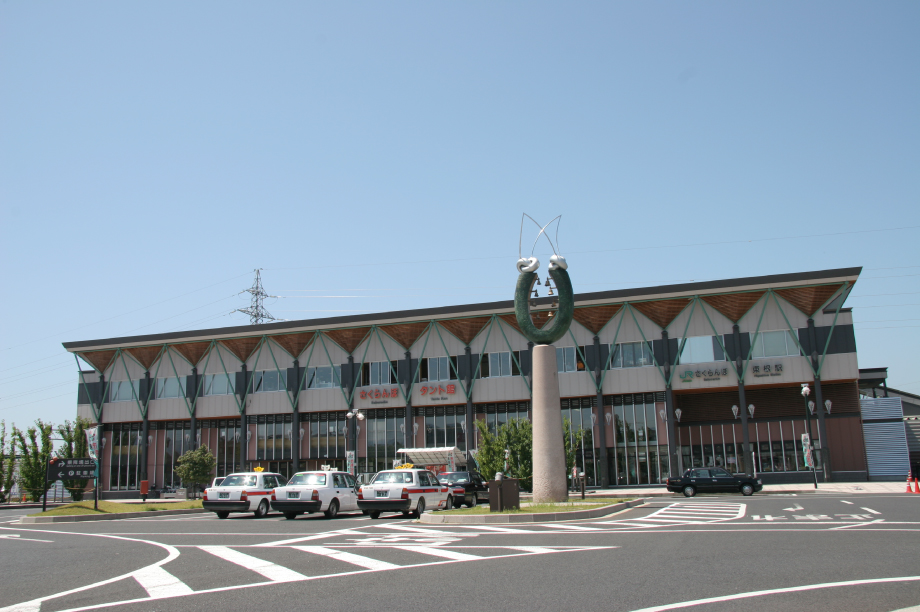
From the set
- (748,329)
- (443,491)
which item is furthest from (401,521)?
(748,329)

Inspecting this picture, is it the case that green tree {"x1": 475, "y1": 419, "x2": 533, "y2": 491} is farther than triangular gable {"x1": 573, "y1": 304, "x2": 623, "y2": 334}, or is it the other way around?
triangular gable {"x1": 573, "y1": 304, "x2": 623, "y2": 334}

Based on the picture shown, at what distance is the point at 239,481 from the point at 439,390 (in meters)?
29.1

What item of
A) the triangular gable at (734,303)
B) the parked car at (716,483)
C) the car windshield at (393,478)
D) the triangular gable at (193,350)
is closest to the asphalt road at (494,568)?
the car windshield at (393,478)

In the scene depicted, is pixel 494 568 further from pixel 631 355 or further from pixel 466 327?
pixel 466 327

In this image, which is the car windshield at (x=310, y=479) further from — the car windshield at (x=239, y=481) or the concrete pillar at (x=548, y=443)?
the concrete pillar at (x=548, y=443)

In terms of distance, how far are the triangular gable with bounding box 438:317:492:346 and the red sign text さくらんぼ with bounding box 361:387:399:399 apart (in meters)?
6.33

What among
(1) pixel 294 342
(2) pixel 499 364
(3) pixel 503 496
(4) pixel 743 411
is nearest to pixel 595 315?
(2) pixel 499 364

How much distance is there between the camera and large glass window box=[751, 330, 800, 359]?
48469 mm

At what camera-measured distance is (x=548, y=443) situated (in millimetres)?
23797

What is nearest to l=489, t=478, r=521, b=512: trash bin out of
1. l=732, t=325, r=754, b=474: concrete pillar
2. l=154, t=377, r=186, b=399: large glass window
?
l=732, t=325, r=754, b=474: concrete pillar

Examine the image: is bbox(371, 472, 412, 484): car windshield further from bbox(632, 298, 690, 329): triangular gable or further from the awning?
bbox(632, 298, 690, 329): triangular gable

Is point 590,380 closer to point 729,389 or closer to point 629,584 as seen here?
point 729,389

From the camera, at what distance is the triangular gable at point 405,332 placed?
55.8 meters

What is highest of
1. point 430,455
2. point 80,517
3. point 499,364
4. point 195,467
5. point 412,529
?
point 499,364
